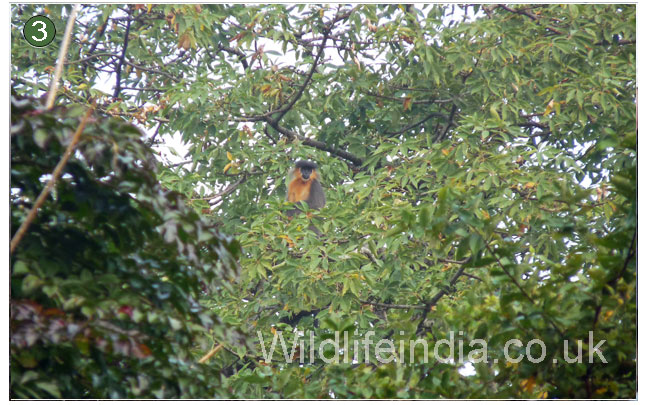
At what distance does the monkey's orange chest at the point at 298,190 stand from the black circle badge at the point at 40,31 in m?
6.45

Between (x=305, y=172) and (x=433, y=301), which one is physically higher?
(x=305, y=172)

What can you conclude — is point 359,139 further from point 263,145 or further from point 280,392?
point 280,392

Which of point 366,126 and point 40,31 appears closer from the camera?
point 40,31

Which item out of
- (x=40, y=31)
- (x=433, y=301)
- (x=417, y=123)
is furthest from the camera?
(x=417, y=123)

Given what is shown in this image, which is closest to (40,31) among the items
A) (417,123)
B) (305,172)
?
(417,123)

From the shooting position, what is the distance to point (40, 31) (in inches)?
108

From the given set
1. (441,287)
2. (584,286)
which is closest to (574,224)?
(584,286)

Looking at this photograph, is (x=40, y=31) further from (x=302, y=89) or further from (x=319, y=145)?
(x=319, y=145)

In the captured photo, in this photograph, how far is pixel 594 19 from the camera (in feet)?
17.9

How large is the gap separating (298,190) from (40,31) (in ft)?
21.3

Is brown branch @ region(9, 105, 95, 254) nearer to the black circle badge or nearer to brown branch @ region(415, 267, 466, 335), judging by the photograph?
the black circle badge

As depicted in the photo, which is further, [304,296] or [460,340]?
[304,296]

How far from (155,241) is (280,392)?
2.51 feet

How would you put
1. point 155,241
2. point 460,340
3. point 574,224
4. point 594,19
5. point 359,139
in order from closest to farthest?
point 155,241 → point 574,224 → point 460,340 → point 594,19 → point 359,139
